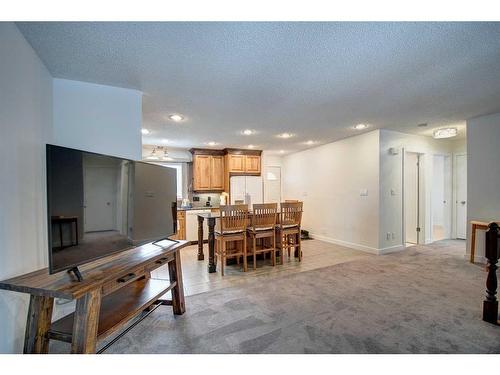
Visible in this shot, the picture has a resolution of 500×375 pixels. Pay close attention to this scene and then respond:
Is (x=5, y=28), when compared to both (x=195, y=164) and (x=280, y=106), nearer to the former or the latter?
(x=280, y=106)

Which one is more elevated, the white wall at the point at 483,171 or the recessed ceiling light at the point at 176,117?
the recessed ceiling light at the point at 176,117

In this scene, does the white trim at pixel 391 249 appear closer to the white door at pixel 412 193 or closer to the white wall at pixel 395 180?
the white wall at pixel 395 180

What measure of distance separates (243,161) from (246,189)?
762 mm

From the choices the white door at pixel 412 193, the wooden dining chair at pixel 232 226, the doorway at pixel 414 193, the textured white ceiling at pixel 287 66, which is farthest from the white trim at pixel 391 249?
the wooden dining chair at pixel 232 226

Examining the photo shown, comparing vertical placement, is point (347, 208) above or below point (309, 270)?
above

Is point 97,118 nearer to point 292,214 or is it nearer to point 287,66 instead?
point 287,66

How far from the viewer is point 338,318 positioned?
6.46 feet

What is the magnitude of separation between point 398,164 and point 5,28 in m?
5.31

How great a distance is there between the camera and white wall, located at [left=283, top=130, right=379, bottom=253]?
4090 millimetres

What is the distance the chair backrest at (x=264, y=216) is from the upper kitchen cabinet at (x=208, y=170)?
249cm

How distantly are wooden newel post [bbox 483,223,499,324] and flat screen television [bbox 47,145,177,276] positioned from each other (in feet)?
9.87

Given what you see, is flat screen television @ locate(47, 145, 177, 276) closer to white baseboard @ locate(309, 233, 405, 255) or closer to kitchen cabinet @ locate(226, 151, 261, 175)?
kitchen cabinet @ locate(226, 151, 261, 175)

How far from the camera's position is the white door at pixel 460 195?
4980 mm
